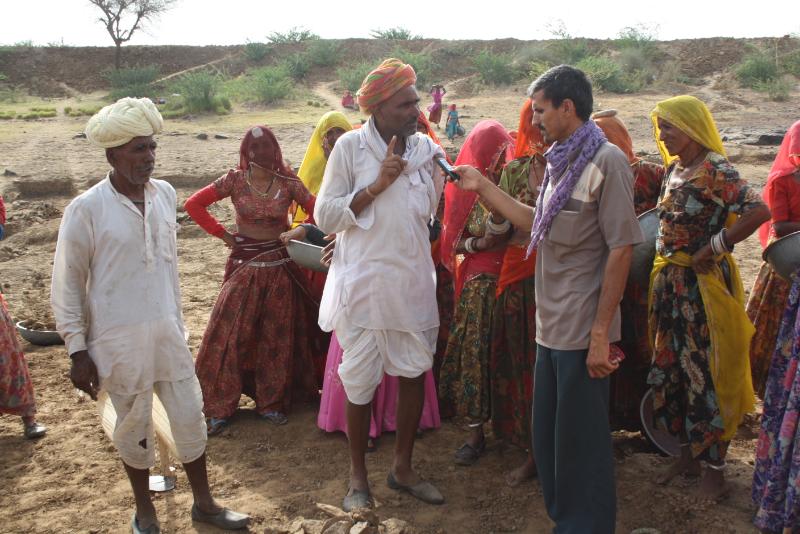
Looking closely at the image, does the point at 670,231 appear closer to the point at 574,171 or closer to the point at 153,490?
the point at 574,171

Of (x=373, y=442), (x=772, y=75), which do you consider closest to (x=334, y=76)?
(x=772, y=75)

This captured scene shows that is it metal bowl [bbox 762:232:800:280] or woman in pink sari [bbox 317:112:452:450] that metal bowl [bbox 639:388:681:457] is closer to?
metal bowl [bbox 762:232:800:280]

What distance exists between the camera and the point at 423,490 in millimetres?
3600

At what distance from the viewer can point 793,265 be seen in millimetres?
3162

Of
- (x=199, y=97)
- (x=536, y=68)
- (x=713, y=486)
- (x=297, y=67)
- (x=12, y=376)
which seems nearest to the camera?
(x=713, y=486)

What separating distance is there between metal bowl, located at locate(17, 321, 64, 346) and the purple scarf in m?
4.58

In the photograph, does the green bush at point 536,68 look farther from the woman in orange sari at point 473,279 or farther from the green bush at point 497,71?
the woman in orange sari at point 473,279

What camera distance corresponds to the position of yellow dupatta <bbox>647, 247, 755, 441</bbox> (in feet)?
11.0

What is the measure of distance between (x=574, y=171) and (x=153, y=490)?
2.60m

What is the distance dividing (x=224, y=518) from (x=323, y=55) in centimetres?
2886

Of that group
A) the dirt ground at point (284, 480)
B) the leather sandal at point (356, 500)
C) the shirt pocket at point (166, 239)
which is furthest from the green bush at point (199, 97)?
the leather sandal at point (356, 500)

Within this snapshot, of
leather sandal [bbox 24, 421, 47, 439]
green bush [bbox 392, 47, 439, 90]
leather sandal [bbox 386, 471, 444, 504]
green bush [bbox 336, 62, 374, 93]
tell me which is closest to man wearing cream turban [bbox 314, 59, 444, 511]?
leather sandal [bbox 386, 471, 444, 504]

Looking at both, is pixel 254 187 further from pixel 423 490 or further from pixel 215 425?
pixel 423 490

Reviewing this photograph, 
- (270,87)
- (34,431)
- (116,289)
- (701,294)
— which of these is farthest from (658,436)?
(270,87)
